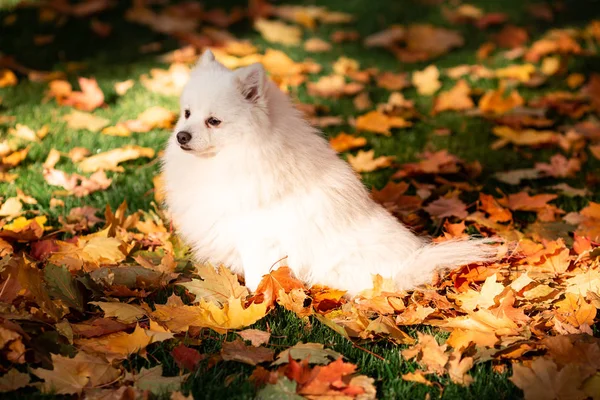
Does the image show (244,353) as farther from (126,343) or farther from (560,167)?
(560,167)

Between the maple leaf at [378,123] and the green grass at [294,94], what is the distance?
6 centimetres

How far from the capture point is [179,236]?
3502 mm

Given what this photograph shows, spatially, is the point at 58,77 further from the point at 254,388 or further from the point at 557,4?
the point at 557,4

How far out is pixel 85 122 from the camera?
484 centimetres

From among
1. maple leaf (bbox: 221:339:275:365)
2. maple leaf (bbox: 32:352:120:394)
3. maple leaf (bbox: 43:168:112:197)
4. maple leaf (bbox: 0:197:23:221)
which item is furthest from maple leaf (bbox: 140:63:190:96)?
maple leaf (bbox: 32:352:120:394)

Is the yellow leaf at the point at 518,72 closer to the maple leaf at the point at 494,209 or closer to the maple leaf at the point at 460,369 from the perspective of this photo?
the maple leaf at the point at 494,209

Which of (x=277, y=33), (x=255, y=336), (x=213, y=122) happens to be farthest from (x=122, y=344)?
(x=277, y=33)

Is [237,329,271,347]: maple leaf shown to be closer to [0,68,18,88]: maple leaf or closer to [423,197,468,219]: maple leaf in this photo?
[423,197,468,219]: maple leaf

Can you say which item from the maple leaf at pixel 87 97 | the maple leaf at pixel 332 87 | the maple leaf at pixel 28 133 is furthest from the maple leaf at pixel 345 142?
the maple leaf at pixel 28 133

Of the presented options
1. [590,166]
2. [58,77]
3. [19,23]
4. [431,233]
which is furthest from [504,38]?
[19,23]

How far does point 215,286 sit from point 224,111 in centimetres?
78

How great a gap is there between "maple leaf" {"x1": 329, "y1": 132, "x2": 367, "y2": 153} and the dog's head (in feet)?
5.93

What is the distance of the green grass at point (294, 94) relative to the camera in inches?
96.1

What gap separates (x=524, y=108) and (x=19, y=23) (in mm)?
4784
